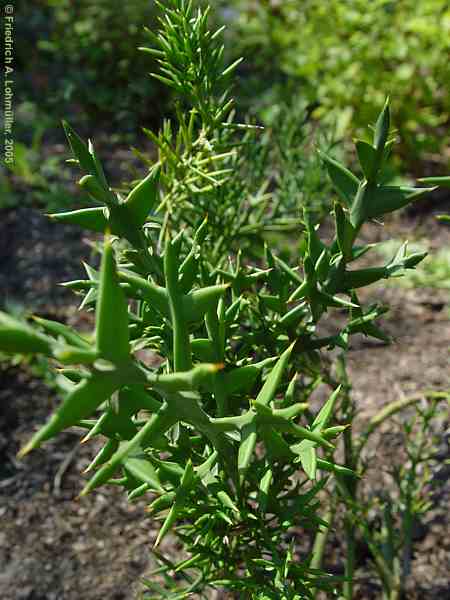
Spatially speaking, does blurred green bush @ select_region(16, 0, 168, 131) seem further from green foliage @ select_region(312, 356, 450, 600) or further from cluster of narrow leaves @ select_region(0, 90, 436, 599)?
cluster of narrow leaves @ select_region(0, 90, 436, 599)

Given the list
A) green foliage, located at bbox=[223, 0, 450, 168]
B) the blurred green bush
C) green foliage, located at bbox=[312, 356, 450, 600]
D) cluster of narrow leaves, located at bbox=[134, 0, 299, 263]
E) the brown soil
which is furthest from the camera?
the blurred green bush

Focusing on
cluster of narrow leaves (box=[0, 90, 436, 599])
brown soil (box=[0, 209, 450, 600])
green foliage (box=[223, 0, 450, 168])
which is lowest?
brown soil (box=[0, 209, 450, 600])

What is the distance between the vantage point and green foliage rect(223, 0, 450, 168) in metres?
2.69

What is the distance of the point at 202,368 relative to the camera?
41cm

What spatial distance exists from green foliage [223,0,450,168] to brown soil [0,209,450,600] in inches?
39.0

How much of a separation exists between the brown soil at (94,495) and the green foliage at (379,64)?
39.0 inches

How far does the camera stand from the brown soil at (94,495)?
1.32 m

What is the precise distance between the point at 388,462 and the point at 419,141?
173 centimetres

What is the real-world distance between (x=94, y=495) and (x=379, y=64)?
7.40ft

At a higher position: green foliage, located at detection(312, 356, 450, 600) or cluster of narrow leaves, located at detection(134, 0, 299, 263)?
cluster of narrow leaves, located at detection(134, 0, 299, 263)

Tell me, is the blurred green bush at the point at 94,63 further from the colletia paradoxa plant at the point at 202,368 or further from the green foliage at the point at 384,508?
the colletia paradoxa plant at the point at 202,368

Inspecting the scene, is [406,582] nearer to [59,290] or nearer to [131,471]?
[131,471]

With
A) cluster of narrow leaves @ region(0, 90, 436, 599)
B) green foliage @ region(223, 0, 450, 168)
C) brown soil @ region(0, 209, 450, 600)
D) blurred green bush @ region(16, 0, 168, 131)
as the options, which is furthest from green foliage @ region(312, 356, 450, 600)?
blurred green bush @ region(16, 0, 168, 131)

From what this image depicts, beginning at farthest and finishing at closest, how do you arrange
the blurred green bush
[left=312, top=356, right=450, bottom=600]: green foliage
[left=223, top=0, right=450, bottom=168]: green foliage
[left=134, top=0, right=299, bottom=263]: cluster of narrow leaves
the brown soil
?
the blurred green bush < [left=223, top=0, right=450, bottom=168]: green foliage < the brown soil < [left=312, top=356, right=450, bottom=600]: green foliage < [left=134, top=0, right=299, bottom=263]: cluster of narrow leaves
